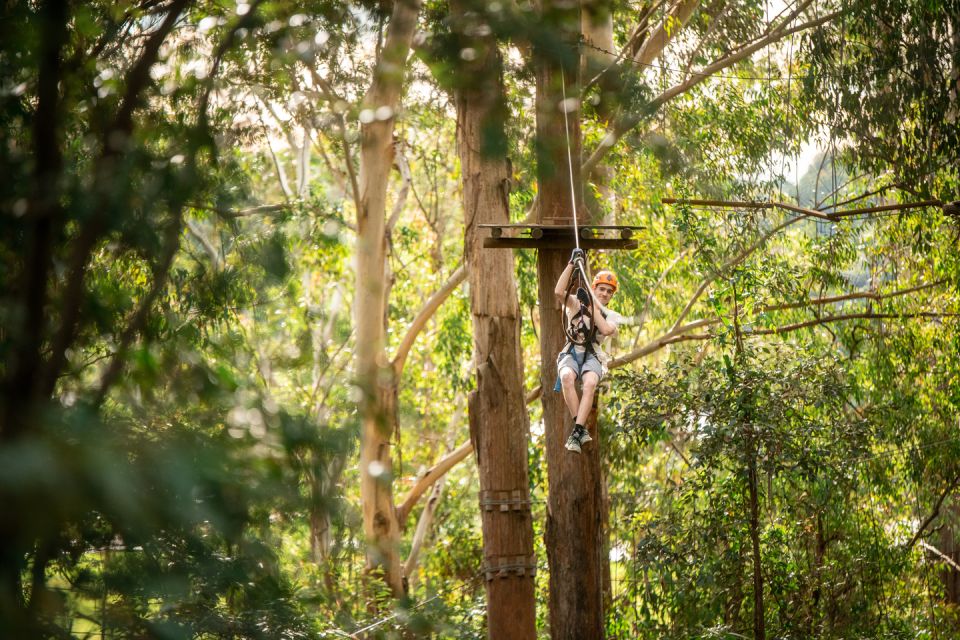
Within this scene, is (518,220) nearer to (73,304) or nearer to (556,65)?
(556,65)

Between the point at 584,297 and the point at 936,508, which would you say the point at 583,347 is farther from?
the point at 936,508

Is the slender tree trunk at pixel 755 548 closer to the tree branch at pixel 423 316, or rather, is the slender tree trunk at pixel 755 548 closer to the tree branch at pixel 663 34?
the tree branch at pixel 423 316

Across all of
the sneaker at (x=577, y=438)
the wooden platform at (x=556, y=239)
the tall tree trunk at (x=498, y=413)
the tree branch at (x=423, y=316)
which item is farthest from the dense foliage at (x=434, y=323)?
the sneaker at (x=577, y=438)

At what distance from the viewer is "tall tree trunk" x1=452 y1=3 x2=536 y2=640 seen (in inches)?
322

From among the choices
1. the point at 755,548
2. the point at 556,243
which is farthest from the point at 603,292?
the point at 755,548

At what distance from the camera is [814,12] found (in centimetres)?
989

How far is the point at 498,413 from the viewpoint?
834 cm

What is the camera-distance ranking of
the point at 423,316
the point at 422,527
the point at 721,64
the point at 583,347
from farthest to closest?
the point at 422,527 < the point at 423,316 < the point at 721,64 < the point at 583,347

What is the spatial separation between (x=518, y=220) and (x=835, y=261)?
3062 millimetres

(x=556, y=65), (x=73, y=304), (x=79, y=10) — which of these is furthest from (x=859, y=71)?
(x=73, y=304)

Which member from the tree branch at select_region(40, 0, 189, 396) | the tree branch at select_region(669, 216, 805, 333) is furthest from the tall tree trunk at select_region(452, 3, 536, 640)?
the tree branch at select_region(40, 0, 189, 396)

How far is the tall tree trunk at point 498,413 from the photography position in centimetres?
818

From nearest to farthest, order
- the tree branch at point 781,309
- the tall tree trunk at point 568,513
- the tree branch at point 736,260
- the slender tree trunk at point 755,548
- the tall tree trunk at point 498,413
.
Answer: the tall tree trunk at point 568,513
the slender tree trunk at point 755,548
the tall tree trunk at point 498,413
the tree branch at point 736,260
the tree branch at point 781,309

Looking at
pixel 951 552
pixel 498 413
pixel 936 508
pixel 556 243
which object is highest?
pixel 556 243
